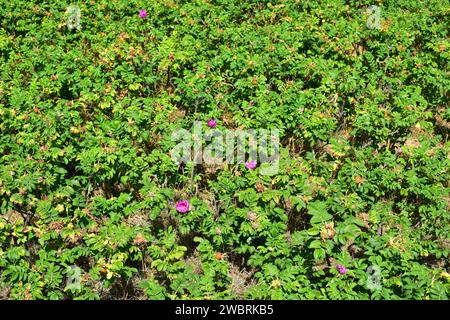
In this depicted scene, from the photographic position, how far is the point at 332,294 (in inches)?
108

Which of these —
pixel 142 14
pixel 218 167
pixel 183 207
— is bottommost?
pixel 183 207

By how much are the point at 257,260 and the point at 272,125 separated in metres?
1.31

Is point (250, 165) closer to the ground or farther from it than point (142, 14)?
closer to the ground

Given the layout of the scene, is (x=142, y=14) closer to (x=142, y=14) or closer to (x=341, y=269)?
(x=142, y=14)

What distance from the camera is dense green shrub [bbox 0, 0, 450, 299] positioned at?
2.94 meters

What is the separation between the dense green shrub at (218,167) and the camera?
2939 mm

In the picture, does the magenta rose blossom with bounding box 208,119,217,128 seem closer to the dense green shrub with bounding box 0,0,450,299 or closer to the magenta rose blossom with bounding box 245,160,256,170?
the dense green shrub with bounding box 0,0,450,299

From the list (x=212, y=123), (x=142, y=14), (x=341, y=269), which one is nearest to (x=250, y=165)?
(x=212, y=123)

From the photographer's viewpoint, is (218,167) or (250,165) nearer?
(250,165)

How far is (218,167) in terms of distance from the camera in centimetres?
408

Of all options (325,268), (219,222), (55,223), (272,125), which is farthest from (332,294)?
(55,223)

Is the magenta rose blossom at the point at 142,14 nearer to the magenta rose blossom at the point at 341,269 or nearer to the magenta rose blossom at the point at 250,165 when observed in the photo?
the magenta rose blossom at the point at 250,165

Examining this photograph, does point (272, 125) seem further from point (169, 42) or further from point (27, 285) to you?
point (27, 285)

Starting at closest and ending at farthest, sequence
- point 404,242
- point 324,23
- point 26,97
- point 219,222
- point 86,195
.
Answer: point 404,242
point 219,222
point 86,195
point 26,97
point 324,23
